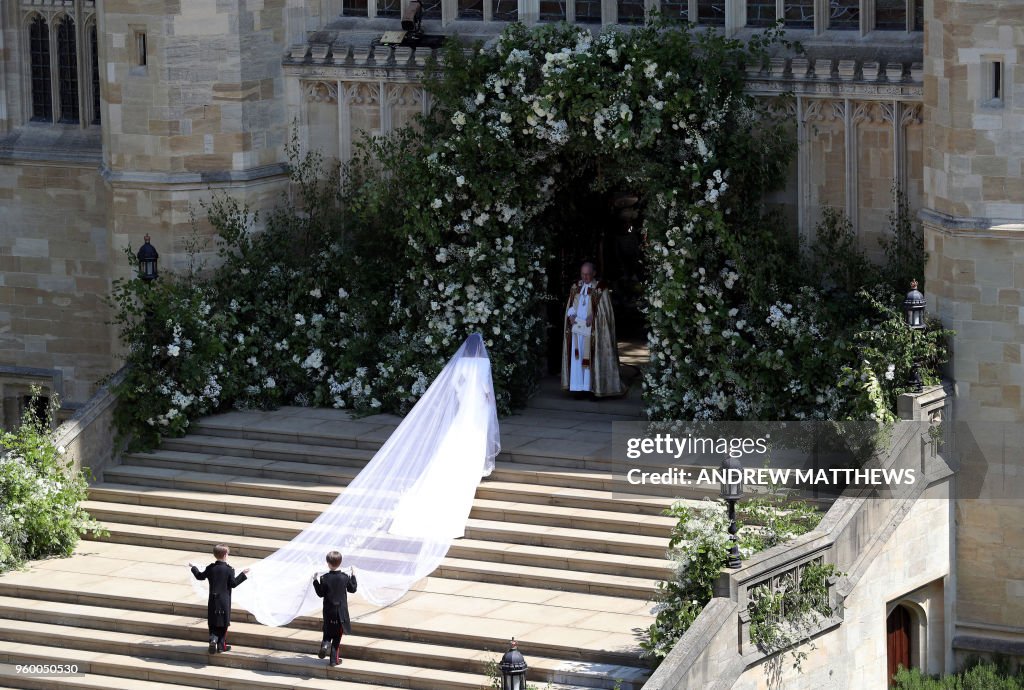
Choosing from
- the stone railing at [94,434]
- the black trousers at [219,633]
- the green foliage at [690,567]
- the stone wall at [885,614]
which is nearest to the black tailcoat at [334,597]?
the black trousers at [219,633]

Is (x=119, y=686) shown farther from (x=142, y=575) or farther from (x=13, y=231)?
(x=13, y=231)

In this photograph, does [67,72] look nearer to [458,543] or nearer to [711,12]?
[711,12]

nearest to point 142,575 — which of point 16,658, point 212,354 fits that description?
point 16,658

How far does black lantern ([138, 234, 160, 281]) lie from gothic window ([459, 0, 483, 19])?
500 cm

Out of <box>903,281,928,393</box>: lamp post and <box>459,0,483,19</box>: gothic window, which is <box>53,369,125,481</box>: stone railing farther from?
<box>903,281,928,393</box>: lamp post

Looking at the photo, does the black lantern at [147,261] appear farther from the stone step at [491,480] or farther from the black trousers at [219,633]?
the black trousers at [219,633]

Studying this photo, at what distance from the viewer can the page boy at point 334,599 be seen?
888 inches

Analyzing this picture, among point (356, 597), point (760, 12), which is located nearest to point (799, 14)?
point (760, 12)

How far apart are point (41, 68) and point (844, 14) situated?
11.9 m

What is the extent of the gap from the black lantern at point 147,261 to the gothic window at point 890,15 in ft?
30.2

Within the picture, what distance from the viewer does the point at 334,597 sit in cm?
2256

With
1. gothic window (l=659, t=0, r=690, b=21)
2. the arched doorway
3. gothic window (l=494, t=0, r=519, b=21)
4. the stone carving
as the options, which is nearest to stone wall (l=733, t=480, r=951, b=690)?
the arched doorway

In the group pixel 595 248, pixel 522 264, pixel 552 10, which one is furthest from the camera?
pixel 595 248

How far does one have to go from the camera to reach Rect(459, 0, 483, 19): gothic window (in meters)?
29.0
